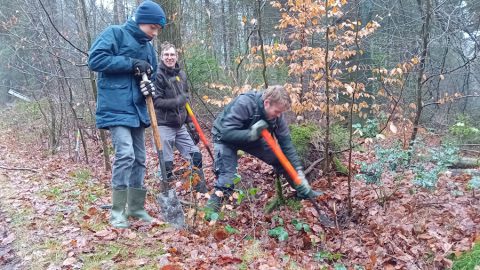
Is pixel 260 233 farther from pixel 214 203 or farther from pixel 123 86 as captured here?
pixel 123 86

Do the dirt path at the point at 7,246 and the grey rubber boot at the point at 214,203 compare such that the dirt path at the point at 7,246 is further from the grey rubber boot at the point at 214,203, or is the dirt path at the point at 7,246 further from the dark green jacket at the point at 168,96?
the dark green jacket at the point at 168,96

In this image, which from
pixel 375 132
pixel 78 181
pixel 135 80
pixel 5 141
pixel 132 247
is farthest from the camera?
pixel 5 141

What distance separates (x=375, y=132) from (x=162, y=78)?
2892 mm

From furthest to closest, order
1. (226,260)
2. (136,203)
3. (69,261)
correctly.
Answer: (136,203), (226,260), (69,261)

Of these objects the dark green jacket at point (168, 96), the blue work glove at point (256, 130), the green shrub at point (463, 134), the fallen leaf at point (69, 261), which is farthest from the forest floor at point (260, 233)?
the green shrub at point (463, 134)

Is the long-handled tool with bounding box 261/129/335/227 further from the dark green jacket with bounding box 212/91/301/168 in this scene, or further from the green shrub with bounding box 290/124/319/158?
the green shrub with bounding box 290/124/319/158

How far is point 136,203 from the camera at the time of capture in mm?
4352

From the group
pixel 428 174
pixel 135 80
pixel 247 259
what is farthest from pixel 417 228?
pixel 135 80

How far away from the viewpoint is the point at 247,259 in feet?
12.3

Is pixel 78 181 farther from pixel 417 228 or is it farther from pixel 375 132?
pixel 417 228

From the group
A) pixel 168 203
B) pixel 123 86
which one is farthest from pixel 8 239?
pixel 123 86

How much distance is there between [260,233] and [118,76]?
2.30m

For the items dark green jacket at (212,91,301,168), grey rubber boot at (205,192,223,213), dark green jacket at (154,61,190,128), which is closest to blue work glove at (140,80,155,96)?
dark green jacket at (212,91,301,168)

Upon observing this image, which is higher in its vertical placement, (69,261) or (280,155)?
(280,155)
